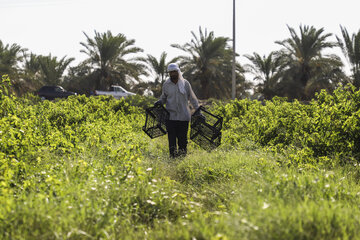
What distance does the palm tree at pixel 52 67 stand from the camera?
1111 inches

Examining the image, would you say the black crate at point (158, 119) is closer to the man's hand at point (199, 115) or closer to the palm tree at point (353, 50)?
the man's hand at point (199, 115)

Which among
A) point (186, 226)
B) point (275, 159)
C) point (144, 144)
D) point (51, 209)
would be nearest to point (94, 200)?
point (51, 209)

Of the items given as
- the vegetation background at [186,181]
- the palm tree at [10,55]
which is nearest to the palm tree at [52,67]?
the palm tree at [10,55]

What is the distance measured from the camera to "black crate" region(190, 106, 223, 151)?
6.04m

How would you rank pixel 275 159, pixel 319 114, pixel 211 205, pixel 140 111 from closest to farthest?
pixel 211 205
pixel 275 159
pixel 319 114
pixel 140 111

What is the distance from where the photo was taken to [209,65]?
78.0 ft

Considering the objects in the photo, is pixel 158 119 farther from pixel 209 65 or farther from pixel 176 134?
pixel 209 65

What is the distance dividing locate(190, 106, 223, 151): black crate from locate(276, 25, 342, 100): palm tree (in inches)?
655

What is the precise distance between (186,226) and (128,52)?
2354cm

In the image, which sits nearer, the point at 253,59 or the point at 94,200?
the point at 94,200

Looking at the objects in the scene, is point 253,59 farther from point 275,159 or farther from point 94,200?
point 94,200

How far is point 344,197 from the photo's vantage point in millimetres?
3457

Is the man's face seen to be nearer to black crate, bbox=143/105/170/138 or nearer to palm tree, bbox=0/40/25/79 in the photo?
black crate, bbox=143/105/170/138

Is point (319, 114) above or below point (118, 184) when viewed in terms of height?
above
